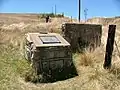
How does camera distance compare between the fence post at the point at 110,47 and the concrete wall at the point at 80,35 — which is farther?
the concrete wall at the point at 80,35

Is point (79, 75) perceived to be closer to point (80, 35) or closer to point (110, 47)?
point (110, 47)

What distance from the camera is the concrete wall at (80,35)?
1031 cm

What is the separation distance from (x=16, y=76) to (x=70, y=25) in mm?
3457

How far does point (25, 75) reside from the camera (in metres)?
7.46

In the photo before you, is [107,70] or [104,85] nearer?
[104,85]

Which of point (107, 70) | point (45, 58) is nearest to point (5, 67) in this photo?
point (45, 58)

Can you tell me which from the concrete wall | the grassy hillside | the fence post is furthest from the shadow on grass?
the concrete wall

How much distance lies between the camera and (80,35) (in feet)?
34.4

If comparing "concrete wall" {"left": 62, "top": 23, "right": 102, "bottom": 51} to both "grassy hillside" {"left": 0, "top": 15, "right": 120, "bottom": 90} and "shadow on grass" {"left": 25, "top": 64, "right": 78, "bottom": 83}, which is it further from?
"shadow on grass" {"left": 25, "top": 64, "right": 78, "bottom": 83}

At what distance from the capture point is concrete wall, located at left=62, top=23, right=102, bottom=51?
10.3 m

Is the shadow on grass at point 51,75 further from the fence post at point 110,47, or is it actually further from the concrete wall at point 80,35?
the concrete wall at point 80,35

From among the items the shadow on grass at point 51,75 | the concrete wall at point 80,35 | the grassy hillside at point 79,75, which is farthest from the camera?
the concrete wall at point 80,35

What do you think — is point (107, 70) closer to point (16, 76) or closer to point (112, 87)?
point (112, 87)

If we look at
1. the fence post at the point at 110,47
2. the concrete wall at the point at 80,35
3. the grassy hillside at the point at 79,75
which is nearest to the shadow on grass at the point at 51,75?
the grassy hillside at the point at 79,75
